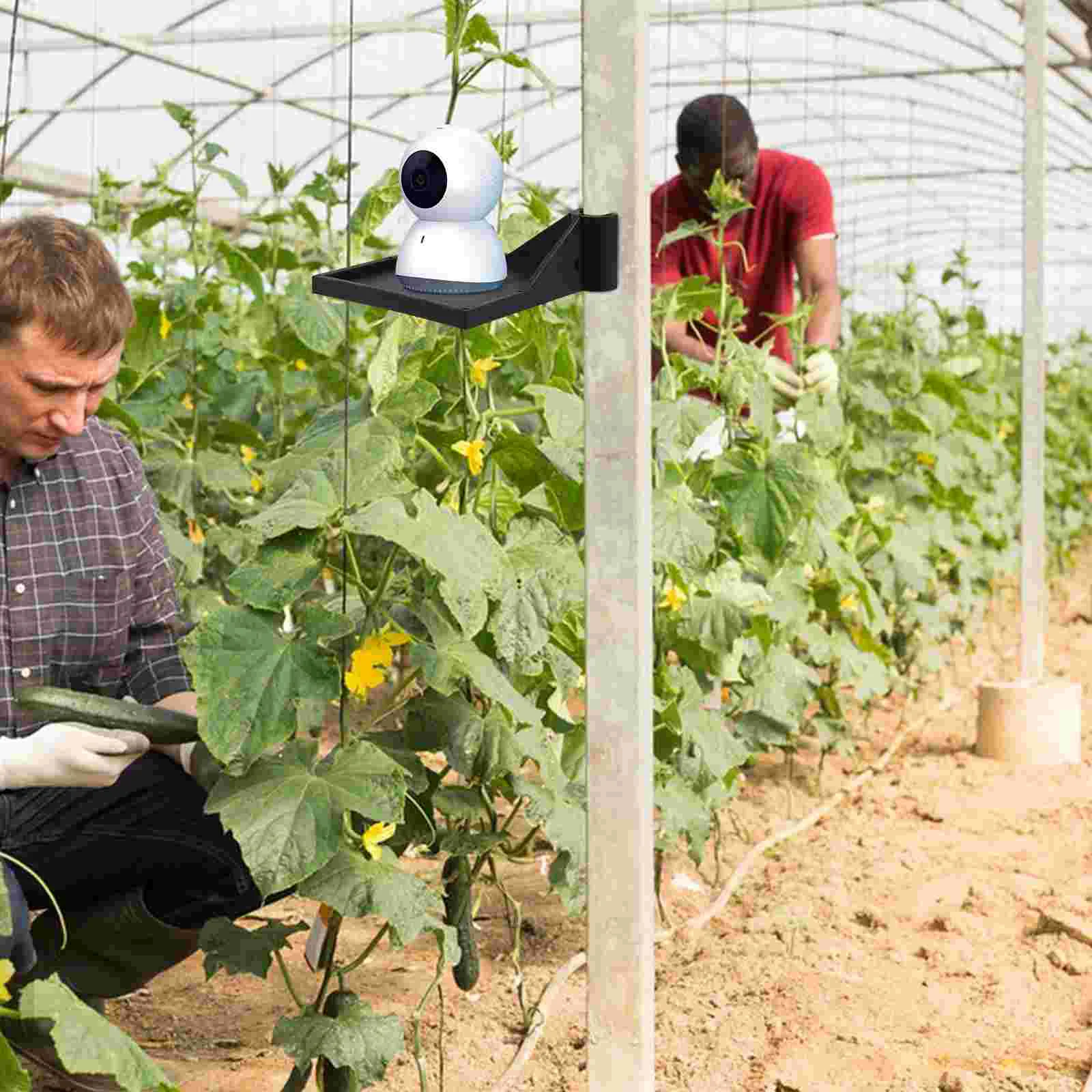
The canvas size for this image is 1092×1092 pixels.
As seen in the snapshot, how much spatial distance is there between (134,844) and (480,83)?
8.94 meters

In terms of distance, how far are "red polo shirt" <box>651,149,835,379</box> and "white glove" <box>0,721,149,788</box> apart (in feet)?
7.78

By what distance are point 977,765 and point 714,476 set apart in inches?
79.4

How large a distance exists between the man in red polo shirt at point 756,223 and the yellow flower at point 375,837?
215cm

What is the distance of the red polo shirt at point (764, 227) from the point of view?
435 cm

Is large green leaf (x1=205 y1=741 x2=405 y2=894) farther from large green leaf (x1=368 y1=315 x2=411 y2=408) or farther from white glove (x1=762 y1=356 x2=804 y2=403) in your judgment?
white glove (x1=762 y1=356 x2=804 y2=403)

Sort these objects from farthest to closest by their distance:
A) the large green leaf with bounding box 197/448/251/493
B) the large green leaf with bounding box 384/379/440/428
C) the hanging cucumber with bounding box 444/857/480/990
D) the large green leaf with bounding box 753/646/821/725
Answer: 1. the large green leaf with bounding box 197/448/251/493
2. the large green leaf with bounding box 753/646/821/725
3. the hanging cucumber with bounding box 444/857/480/990
4. the large green leaf with bounding box 384/379/440/428

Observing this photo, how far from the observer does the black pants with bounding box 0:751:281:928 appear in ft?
7.97

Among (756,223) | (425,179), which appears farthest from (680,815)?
(756,223)

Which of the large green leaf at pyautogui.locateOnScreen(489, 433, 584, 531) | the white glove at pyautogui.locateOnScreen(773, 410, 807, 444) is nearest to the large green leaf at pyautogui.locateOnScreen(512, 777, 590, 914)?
the large green leaf at pyautogui.locateOnScreen(489, 433, 584, 531)

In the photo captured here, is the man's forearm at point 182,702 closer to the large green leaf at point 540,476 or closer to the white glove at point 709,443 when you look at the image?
the large green leaf at point 540,476

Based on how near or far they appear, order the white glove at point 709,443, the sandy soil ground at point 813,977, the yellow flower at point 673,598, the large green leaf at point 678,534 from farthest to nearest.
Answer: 1. the white glove at point 709,443
2. the yellow flower at point 673,598
3. the large green leaf at point 678,534
4. the sandy soil ground at point 813,977

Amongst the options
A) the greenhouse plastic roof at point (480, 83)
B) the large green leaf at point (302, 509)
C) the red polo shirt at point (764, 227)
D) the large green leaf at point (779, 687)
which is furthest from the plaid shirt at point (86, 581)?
the greenhouse plastic roof at point (480, 83)

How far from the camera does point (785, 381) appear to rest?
12.7 ft

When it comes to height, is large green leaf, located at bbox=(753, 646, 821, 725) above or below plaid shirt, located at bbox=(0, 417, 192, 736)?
below
